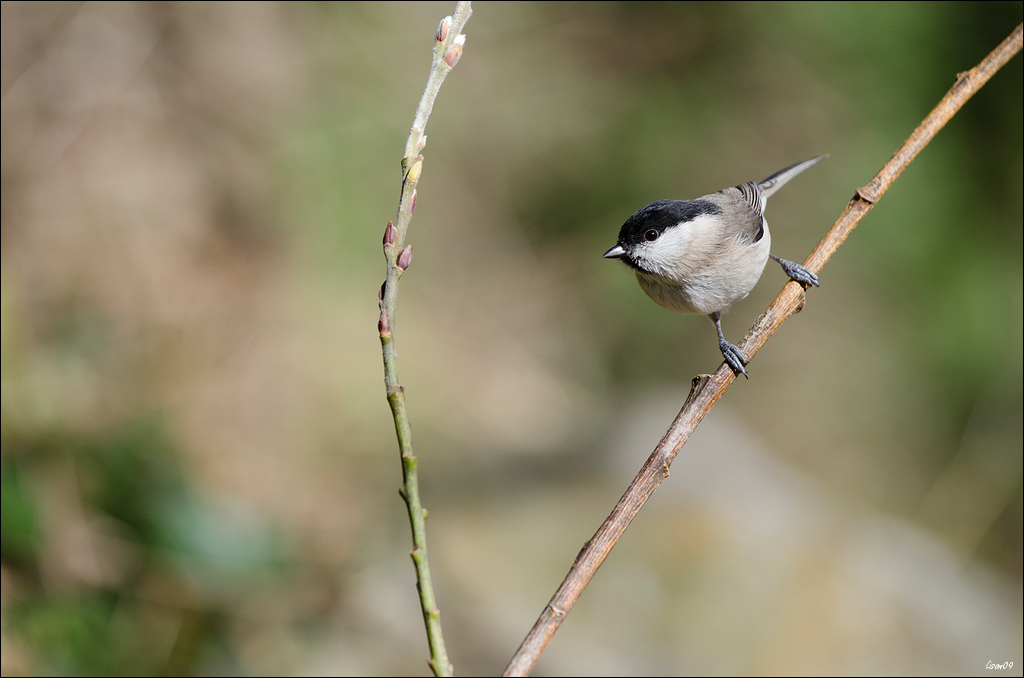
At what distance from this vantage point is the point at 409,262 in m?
0.70

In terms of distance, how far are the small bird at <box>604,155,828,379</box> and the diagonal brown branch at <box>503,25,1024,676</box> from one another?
9 cm

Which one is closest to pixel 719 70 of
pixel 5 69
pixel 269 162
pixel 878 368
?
pixel 878 368

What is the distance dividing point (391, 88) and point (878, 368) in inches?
142

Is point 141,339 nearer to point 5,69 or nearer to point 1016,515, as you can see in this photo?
point 5,69

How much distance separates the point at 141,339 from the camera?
3.36m

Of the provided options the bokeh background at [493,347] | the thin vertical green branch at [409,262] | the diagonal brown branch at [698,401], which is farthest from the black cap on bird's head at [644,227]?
the bokeh background at [493,347]

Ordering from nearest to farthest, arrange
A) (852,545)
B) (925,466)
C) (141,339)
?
(852,545)
(141,339)
(925,466)

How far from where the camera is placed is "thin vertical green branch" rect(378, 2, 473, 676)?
658mm

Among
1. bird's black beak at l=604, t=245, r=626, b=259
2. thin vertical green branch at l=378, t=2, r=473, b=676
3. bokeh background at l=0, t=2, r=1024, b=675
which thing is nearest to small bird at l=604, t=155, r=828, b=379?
bird's black beak at l=604, t=245, r=626, b=259

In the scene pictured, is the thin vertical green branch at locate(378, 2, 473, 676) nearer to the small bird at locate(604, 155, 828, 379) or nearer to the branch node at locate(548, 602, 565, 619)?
the branch node at locate(548, 602, 565, 619)

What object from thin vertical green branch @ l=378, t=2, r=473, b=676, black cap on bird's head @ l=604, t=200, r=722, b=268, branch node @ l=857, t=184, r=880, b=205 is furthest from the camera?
black cap on bird's head @ l=604, t=200, r=722, b=268

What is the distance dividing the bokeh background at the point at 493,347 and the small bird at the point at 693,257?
1520 mm

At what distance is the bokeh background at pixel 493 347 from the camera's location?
2.37 metres

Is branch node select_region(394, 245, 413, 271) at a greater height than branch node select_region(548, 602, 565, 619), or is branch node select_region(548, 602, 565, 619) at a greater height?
branch node select_region(394, 245, 413, 271)
